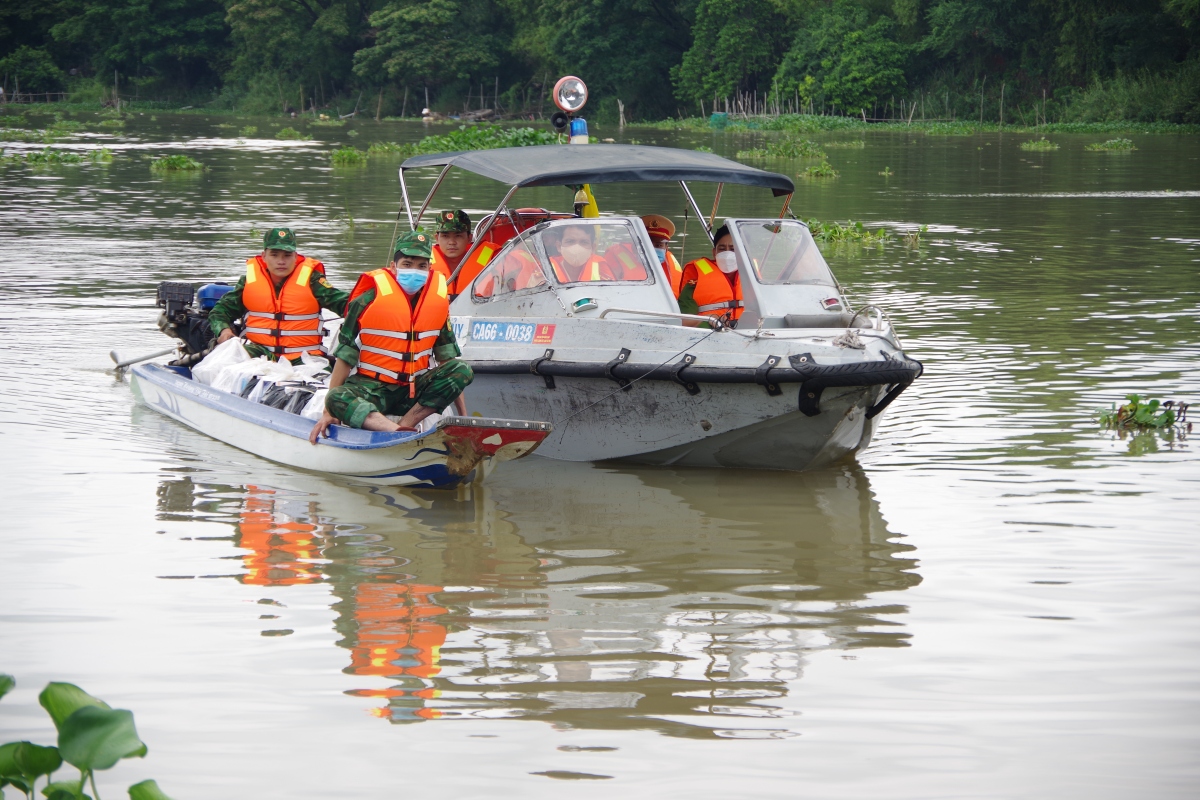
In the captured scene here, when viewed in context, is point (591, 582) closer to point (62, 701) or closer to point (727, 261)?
point (727, 261)

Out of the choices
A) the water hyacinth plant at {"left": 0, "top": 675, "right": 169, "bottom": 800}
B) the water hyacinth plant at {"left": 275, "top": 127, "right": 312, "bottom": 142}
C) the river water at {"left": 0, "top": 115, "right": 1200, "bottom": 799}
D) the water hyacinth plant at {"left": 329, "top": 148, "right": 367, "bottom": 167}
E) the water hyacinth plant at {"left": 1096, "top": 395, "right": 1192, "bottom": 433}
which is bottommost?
the river water at {"left": 0, "top": 115, "right": 1200, "bottom": 799}

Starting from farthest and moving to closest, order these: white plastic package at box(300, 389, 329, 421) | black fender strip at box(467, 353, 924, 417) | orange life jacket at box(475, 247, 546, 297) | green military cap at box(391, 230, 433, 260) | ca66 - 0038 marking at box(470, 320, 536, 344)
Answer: orange life jacket at box(475, 247, 546, 297), ca66 - 0038 marking at box(470, 320, 536, 344), white plastic package at box(300, 389, 329, 421), green military cap at box(391, 230, 433, 260), black fender strip at box(467, 353, 924, 417)

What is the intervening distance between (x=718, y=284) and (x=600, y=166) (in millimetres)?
1122

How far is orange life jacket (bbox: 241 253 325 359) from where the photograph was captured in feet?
31.4

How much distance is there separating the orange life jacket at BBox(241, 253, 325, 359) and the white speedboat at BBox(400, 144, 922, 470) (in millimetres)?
1085

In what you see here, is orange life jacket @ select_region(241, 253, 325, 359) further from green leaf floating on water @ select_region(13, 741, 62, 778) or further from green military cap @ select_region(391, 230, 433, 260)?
green leaf floating on water @ select_region(13, 741, 62, 778)

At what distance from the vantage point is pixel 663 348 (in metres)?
8.25

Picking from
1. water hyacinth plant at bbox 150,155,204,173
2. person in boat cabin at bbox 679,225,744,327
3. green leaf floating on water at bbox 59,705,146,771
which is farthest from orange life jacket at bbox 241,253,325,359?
water hyacinth plant at bbox 150,155,204,173

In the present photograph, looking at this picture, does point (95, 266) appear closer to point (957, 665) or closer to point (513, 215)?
point (513, 215)

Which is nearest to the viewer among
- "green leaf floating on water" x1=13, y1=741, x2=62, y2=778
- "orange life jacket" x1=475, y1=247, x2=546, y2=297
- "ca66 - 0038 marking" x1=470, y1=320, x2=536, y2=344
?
"green leaf floating on water" x1=13, y1=741, x2=62, y2=778

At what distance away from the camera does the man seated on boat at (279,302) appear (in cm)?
954

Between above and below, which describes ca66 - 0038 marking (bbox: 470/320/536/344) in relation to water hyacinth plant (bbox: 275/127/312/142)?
below

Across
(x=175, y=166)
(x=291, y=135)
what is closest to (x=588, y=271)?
(x=175, y=166)

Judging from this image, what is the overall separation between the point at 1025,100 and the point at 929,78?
16.7ft
